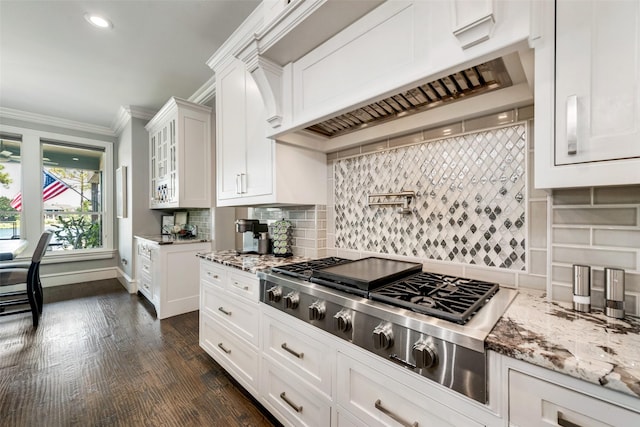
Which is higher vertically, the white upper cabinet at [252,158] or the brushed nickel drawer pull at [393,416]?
the white upper cabinet at [252,158]

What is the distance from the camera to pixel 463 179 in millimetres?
1374

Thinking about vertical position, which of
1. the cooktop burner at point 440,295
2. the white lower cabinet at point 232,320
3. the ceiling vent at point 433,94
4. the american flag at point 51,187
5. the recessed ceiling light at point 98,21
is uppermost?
the recessed ceiling light at point 98,21

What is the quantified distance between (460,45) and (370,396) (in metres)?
1.30

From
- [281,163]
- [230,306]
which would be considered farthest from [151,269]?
[281,163]

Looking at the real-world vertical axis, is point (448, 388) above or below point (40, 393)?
above

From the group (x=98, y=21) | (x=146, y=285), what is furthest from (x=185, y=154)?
(x=146, y=285)

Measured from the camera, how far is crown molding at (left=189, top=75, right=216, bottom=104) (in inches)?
131

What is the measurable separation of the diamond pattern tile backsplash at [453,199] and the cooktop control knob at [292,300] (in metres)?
0.66

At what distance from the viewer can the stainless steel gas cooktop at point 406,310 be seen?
79 cm

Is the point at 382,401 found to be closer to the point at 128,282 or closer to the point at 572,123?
the point at 572,123

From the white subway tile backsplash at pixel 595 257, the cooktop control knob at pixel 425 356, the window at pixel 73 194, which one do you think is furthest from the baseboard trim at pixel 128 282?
the white subway tile backsplash at pixel 595 257

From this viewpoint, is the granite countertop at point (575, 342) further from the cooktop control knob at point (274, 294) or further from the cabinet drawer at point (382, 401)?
the cooktop control knob at point (274, 294)

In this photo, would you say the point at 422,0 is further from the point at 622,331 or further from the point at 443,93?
the point at 622,331

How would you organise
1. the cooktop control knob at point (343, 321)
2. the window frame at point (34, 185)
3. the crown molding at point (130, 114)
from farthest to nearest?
the window frame at point (34, 185) → the crown molding at point (130, 114) → the cooktop control knob at point (343, 321)
